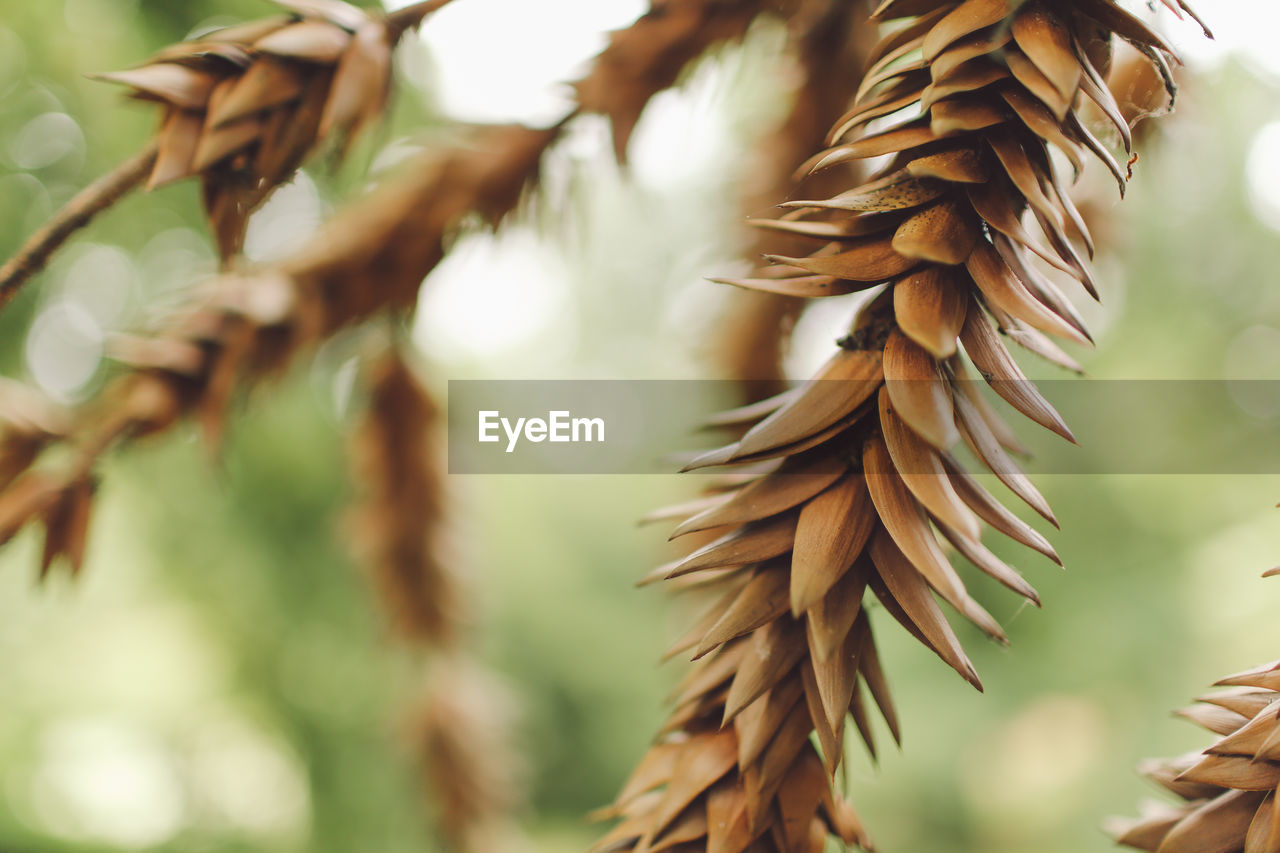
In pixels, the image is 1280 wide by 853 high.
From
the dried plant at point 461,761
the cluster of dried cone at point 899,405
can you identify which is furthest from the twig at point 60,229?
the dried plant at point 461,761

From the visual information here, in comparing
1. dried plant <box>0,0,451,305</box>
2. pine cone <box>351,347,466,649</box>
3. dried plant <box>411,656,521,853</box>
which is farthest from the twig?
dried plant <box>411,656,521,853</box>

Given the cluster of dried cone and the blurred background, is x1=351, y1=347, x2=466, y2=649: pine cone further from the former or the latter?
the cluster of dried cone

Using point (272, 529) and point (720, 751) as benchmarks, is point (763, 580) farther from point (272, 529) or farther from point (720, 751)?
point (272, 529)

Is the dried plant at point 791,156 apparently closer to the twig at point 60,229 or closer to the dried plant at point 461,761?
the twig at point 60,229

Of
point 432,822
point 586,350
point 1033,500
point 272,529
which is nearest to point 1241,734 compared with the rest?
point 1033,500

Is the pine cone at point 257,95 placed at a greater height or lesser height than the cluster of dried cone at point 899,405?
greater

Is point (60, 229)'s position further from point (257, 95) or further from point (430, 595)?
point (430, 595)
